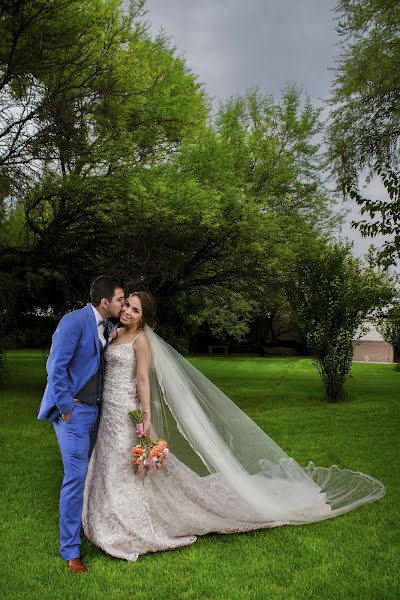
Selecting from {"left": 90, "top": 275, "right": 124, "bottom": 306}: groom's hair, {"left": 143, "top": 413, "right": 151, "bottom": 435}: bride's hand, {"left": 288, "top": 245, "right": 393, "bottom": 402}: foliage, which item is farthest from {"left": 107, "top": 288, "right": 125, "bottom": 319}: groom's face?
{"left": 288, "top": 245, "right": 393, "bottom": 402}: foliage

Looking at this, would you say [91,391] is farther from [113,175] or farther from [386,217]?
[113,175]

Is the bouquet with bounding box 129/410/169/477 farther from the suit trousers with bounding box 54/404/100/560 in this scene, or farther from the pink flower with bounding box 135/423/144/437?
the suit trousers with bounding box 54/404/100/560

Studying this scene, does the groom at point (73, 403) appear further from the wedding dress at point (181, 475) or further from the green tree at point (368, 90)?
the green tree at point (368, 90)

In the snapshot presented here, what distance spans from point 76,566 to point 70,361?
1624mm

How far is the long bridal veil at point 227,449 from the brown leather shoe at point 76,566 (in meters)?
1.31

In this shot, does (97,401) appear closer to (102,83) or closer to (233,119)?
(102,83)

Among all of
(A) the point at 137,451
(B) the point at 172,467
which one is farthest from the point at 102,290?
(B) the point at 172,467

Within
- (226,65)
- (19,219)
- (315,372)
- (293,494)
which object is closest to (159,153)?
(226,65)

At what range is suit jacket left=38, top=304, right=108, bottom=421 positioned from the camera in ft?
15.7

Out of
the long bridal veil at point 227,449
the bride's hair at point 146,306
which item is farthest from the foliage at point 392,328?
the bride's hair at point 146,306

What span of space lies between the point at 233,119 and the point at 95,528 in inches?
838

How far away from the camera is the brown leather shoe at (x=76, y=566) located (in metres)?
4.83

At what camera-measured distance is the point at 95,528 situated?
5.19 metres

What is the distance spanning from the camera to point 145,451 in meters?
5.27
